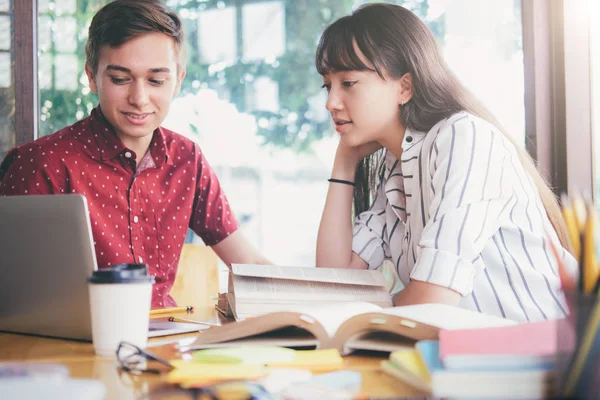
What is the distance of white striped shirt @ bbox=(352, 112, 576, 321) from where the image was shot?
114 cm

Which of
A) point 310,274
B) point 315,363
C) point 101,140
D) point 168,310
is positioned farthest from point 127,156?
point 315,363

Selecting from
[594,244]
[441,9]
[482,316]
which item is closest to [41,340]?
[482,316]

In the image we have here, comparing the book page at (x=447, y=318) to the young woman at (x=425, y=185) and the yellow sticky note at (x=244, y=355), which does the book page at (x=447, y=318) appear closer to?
the yellow sticky note at (x=244, y=355)

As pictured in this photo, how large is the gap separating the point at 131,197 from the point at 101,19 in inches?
19.8

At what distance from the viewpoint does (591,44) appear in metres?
2.07

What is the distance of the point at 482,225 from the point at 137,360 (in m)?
0.72

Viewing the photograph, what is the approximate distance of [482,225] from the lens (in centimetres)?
118

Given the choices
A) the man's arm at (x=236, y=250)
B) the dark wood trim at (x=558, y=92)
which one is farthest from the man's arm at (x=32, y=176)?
the dark wood trim at (x=558, y=92)

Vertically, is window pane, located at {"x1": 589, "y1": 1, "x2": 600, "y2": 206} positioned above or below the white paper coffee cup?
above

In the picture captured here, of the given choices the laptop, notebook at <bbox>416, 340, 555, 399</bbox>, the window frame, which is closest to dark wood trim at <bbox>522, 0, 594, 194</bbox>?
the window frame

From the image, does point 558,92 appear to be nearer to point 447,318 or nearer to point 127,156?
point 127,156

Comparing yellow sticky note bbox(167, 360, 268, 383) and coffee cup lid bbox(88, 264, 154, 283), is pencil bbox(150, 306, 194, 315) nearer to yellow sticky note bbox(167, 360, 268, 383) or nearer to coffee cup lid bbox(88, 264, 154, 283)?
coffee cup lid bbox(88, 264, 154, 283)

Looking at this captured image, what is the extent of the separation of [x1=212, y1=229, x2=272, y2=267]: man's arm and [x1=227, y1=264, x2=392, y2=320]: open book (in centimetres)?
63

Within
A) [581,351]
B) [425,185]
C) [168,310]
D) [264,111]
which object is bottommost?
[168,310]
